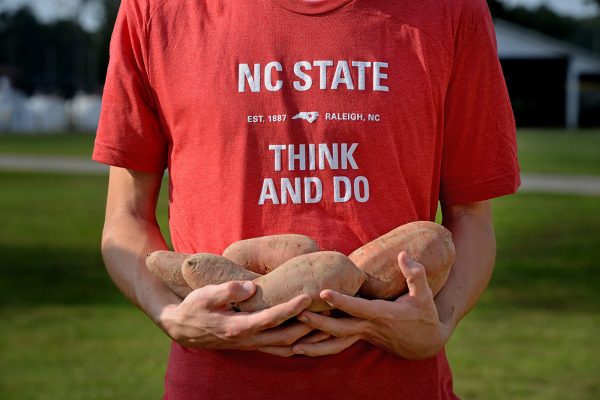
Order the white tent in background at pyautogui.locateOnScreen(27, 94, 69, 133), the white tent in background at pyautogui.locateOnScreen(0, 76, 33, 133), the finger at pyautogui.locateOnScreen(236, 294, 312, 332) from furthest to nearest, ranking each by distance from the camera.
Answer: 1. the white tent in background at pyautogui.locateOnScreen(27, 94, 69, 133)
2. the white tent in background at pyautogui.locateOnScreen(0, 76, 33, 133)
3. the finger at pyautogui.locateOnScreen(236, 294, 312, 332)

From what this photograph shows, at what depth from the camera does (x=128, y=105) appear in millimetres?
2475

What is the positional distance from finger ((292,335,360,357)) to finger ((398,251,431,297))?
151 millimetres

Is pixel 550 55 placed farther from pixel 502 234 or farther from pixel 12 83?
pixel 502 234

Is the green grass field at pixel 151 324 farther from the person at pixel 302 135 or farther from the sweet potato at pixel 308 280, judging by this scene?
the sweet potato at pixel 308 280

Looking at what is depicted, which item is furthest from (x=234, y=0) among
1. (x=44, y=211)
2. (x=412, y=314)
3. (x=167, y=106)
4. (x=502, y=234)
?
(x=44, y=211)

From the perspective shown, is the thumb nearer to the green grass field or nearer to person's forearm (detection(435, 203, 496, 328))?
person's forearm (detection(435, 203, 496, 328))

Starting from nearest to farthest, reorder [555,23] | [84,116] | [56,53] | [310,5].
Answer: [310,5]
[84,116]
[56,53]
[555,23]

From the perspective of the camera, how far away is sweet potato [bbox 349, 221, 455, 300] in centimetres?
215

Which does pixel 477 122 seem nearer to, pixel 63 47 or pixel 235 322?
pixel 235 322

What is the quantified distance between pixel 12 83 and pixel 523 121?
1508 inches

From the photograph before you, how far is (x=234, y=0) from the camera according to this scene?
2.38 meters

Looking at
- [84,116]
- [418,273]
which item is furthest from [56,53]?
[418,273]

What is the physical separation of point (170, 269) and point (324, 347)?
372 mm

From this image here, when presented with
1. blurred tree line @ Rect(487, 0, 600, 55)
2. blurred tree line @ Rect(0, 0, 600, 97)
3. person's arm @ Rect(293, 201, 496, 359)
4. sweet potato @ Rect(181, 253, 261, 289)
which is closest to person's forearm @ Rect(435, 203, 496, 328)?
person's arm @ Rect(293, 201, 496, 359)
